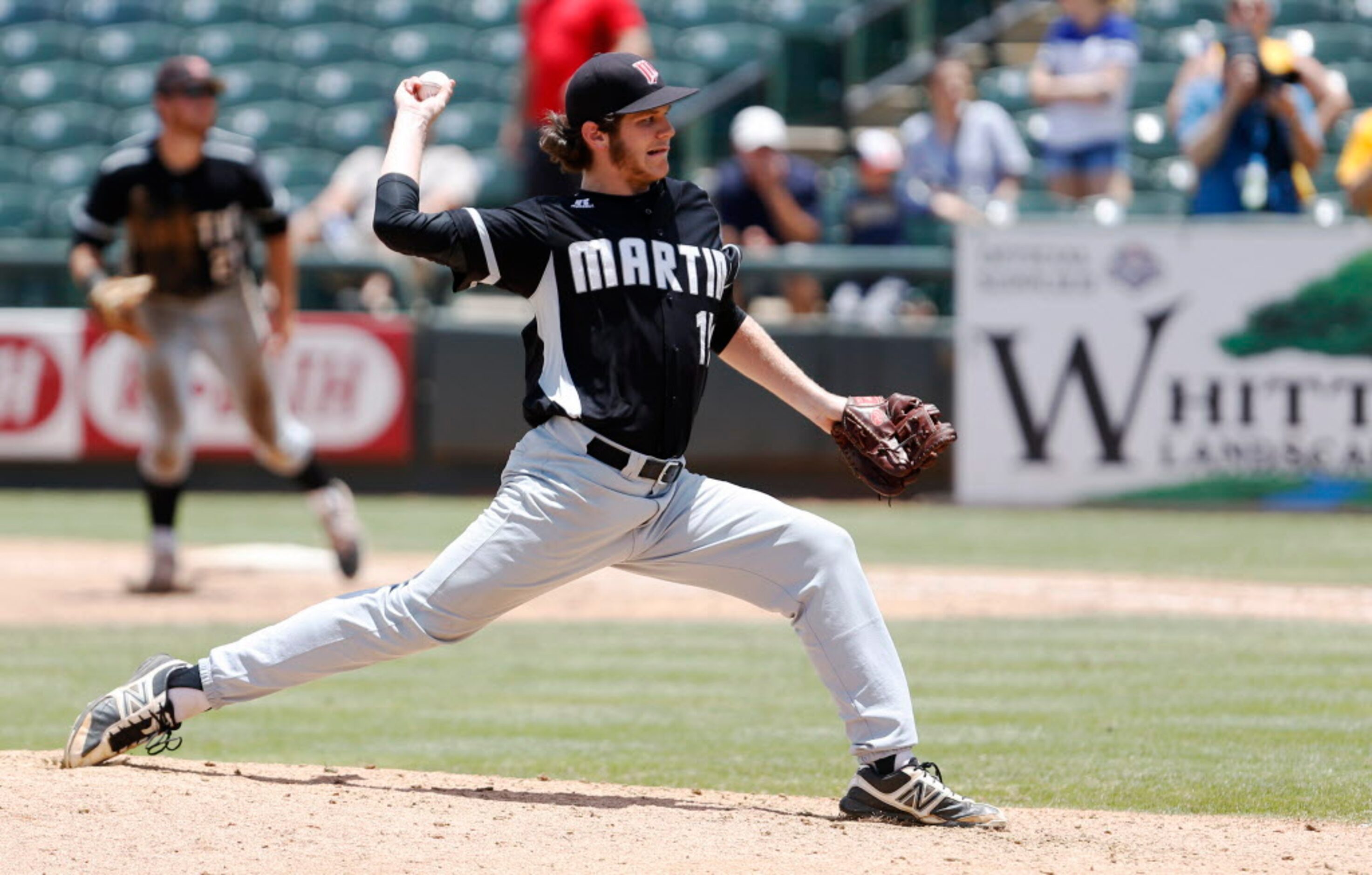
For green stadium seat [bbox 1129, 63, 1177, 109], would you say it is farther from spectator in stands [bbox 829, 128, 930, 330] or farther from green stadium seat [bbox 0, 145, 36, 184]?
green stadium seat [bbox 0, 145, 36, 184]

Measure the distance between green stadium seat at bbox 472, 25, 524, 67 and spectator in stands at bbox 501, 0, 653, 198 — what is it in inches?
207

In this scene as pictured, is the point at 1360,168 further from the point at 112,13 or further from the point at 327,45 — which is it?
the point at 112,13

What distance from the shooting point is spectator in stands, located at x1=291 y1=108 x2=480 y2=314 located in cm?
1411

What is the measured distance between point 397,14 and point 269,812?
15098 mm

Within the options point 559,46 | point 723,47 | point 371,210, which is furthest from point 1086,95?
point 371,210

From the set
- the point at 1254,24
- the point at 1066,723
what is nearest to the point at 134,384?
the point at 1254,24

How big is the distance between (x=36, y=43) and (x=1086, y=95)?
408 inches

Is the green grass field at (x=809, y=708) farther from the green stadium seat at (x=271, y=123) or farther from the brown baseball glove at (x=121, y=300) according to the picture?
the green stadium seat at (x=271, y=123)

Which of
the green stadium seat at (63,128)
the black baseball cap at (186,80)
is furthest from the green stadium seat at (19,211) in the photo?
the black baseball cap at (186,80)

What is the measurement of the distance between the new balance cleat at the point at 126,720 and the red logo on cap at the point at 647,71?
1.83 meters

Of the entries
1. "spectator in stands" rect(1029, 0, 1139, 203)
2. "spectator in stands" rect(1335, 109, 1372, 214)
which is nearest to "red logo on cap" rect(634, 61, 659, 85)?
"spectator in stands" rect(1029, 0, 1139, 203)

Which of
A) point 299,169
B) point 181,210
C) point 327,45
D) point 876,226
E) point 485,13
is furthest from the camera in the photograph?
point 485,13

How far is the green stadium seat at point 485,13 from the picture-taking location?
61.5 ft

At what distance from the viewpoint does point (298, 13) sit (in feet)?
62.3
